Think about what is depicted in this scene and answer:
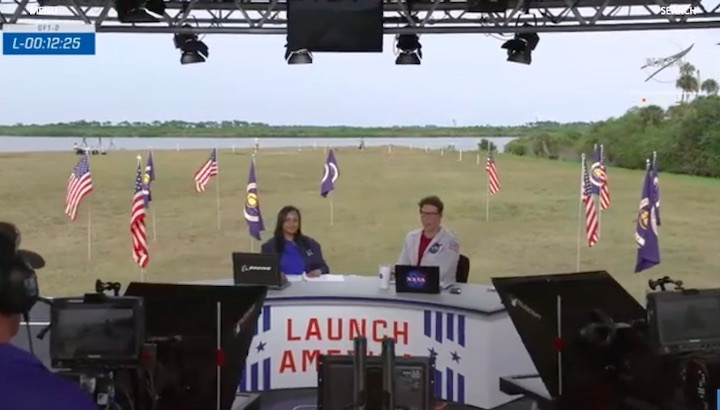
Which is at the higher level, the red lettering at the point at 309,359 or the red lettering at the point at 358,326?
the red lettering at the point at 358,326

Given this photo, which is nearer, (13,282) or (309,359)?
(13,282)

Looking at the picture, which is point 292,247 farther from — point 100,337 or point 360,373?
point 100,337

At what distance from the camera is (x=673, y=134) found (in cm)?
1265

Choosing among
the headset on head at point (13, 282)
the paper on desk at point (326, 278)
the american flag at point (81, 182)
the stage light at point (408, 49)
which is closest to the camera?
the headset on head at point (13, 282)

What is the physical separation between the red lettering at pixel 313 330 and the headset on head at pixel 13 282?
12.7 ft

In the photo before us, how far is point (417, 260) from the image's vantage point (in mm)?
5840

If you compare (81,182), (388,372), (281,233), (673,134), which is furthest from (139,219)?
(673,134)

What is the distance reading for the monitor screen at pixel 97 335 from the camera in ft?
10.2

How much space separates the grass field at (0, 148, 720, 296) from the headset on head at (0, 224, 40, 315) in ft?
44.2

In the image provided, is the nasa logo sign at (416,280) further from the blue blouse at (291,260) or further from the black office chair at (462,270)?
the blue blouse at (291,260)

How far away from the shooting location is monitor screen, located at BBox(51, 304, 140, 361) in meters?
3.11

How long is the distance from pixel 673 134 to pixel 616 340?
9.85 m

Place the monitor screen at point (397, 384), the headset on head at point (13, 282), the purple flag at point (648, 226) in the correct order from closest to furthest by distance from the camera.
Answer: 1. the headset on head at point (13, 282)
2. the monitor screen at point (397, 384)
3. the purple flag at point (648, 226)

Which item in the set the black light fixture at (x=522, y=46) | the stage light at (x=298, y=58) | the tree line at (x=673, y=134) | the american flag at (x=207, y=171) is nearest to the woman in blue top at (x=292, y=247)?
the stage light at (x=298, y=58)
